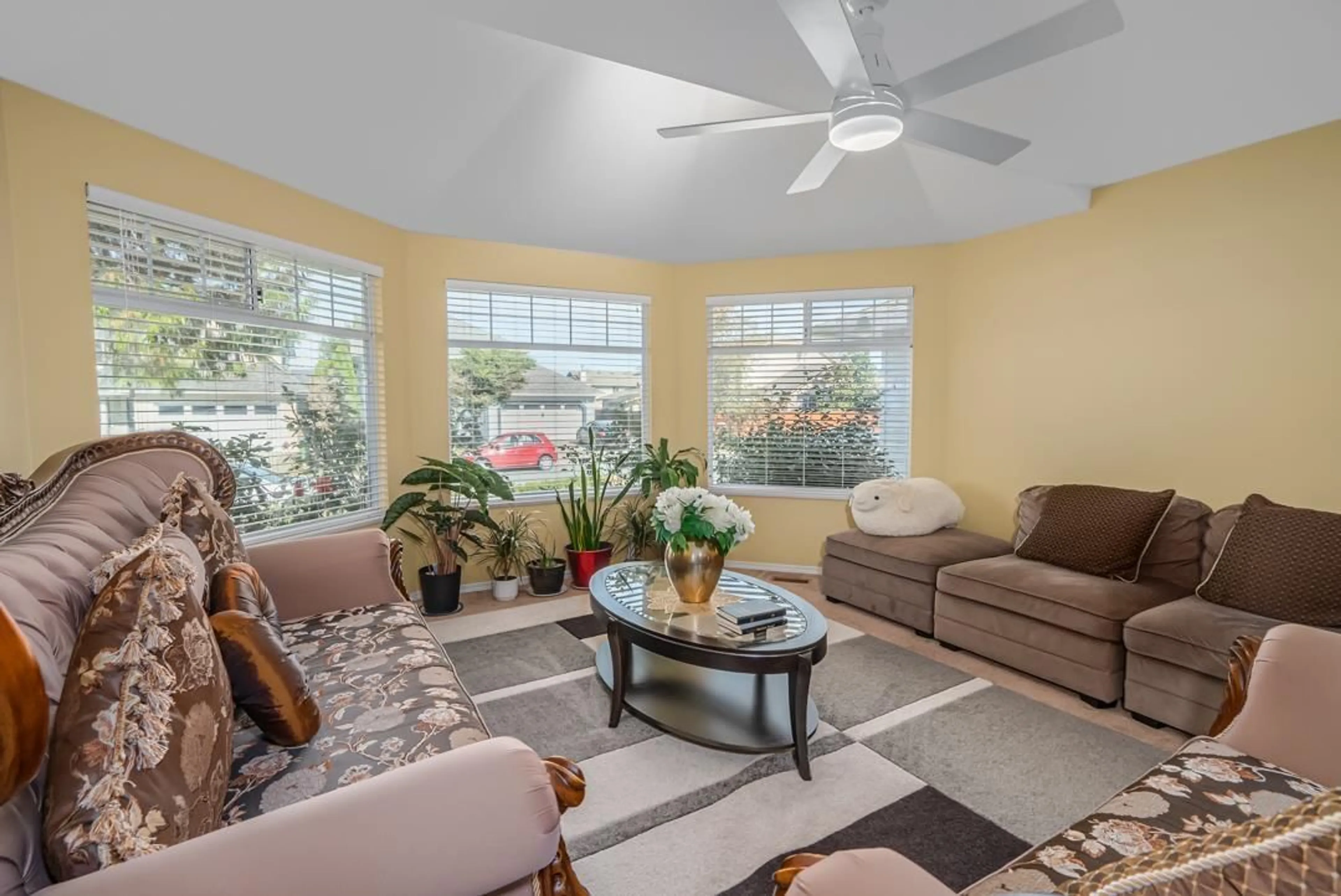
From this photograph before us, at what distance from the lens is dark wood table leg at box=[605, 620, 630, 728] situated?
2.50 meters

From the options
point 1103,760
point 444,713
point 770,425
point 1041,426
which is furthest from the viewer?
point 770,425

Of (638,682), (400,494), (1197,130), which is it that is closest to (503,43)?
(400,494)

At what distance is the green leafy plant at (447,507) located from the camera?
3.93 m

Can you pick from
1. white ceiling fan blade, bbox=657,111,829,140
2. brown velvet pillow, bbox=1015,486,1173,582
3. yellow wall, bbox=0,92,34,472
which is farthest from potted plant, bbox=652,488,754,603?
yellow wall, bbox=0,92,34,472

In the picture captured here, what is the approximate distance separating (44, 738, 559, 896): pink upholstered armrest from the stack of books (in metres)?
1.19

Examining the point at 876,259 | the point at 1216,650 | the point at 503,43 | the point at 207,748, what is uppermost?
the point at 503,43

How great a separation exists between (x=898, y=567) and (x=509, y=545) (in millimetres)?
2546

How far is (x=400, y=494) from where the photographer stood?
13.3 feet

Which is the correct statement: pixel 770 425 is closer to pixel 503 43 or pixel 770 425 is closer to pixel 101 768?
pixel 503 43

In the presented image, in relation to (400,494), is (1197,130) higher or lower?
higher

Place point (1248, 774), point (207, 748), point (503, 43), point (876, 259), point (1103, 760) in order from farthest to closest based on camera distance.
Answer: point (876, 259) → point (503, 43) → point (1103, 760) → point (1248, 774) → point (207, 748)

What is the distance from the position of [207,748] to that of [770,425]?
416 cm

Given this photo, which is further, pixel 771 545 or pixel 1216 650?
pixel 771 545

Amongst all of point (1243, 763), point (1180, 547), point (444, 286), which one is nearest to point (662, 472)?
point (444, 286)
